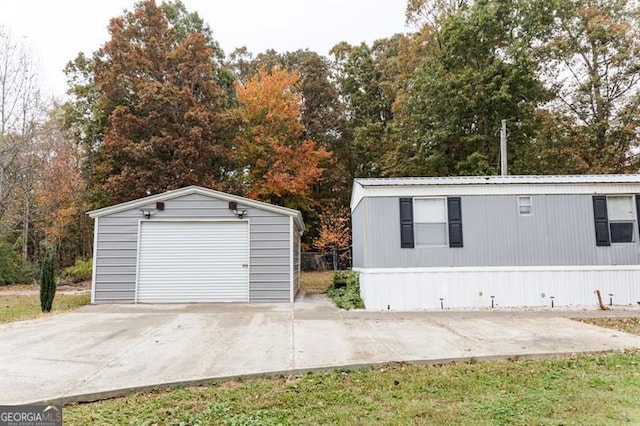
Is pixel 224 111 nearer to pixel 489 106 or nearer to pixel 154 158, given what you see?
pixel 154 158

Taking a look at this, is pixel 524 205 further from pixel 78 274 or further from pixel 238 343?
pixel 78 274

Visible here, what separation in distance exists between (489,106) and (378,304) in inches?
457

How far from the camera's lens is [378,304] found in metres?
8.88

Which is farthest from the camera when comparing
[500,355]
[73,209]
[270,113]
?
[270,113]

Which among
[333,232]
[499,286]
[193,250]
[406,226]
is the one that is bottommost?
[499,286]

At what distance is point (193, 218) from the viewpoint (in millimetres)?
10328

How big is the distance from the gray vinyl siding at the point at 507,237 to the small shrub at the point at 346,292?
1.05 metres

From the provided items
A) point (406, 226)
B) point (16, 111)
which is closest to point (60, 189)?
point (16, 111)

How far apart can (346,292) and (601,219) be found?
19.2ft

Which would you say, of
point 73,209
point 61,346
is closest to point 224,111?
point 73,209

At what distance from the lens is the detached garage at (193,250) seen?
1012 cm

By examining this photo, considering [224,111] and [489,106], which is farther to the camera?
[224,111]

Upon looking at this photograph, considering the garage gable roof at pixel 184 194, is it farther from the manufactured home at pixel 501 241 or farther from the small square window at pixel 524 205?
the small square window at pixel 524 205

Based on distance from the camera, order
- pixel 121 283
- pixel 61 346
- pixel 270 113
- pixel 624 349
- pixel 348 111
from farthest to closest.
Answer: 1. pixel 348 111
2. pixel 270 113
3. pixel 121 283
4. pixel 61 346
5. pixel 624 349
